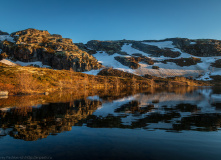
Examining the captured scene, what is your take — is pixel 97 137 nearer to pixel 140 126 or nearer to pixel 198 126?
pixel 140 126

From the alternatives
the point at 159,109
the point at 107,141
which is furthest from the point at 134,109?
the point at 107,141

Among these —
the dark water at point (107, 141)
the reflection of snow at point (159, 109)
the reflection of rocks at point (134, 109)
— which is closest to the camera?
the dark water at point (107, 141)

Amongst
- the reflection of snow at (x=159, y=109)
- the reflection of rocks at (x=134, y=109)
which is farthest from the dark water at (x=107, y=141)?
the reflection of rocks at (x=134, y=109)

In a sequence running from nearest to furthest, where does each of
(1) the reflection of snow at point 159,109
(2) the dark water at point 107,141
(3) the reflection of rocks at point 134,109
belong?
(2) the dark water at point 107,141
(1) the reflection of snow at point 159,109
(3) the reflection of rocks at point 134,109

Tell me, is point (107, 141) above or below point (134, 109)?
below

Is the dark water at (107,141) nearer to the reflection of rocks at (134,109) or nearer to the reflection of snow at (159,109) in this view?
the reflection of snow at (159,109)

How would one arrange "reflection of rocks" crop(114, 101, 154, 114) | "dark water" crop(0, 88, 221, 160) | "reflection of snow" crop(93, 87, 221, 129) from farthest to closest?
1. "reflection of rocks" crop(114, 101, 154, 114)
2. "reflection of snow" crop(93, 87, 221, 129)
3. "dark water" crop(0, 88, 221, 160)

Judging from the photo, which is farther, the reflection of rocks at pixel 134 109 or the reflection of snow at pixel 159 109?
the reflection of rocks at pixel 134 109

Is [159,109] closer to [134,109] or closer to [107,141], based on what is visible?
[134,109]

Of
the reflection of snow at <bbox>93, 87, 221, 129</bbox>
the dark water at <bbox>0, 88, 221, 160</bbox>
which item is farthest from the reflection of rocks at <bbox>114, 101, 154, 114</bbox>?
the dark water at <bbox>0, 88, 221, 160</bbox>

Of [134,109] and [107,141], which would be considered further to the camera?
[134,109]

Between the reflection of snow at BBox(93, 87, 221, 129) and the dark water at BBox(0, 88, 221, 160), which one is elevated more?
the reflection of snow at BBox(93, 87, 221, 129)

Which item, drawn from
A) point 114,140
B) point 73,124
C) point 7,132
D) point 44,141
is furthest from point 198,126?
point 7,132

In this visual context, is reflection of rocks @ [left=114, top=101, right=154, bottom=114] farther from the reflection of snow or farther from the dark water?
the dark water
